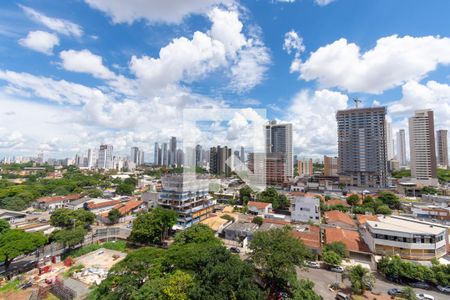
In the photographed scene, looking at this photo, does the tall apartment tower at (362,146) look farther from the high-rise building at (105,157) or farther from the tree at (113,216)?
the high-rise building at (105,157)

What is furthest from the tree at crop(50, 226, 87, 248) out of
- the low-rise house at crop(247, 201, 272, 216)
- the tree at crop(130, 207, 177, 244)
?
the low-rise house at crop(247, 201, 272, 216)

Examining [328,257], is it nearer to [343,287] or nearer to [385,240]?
[343,287]

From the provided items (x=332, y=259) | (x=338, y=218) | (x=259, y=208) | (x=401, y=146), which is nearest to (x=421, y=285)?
(x=332, y=259)

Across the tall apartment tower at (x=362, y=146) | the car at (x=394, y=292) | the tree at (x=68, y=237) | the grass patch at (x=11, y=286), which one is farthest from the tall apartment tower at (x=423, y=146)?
the grass patch at (x=11, y=286)

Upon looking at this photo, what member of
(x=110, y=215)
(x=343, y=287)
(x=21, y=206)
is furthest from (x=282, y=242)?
(x=21, y=206)

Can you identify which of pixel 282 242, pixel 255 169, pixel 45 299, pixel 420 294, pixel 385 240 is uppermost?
pixel 255 169

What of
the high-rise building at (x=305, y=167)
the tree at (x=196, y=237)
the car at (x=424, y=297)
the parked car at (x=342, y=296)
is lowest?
the parked car at (x=342, y=296)
